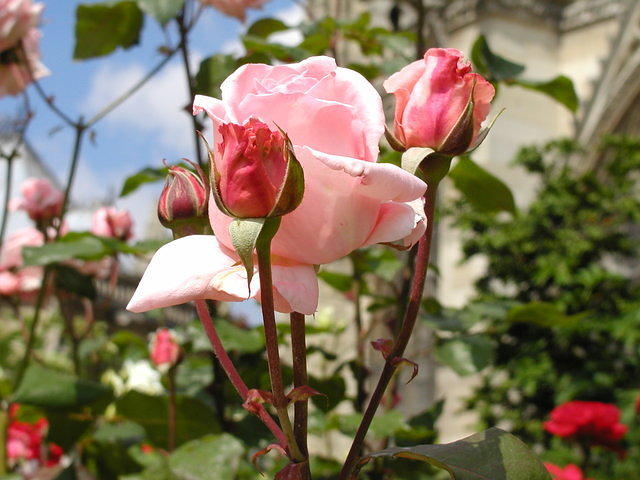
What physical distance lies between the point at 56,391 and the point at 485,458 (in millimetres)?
700

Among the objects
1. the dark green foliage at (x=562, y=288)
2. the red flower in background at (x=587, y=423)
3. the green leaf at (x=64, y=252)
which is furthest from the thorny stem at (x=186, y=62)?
the dark green foliage at (x=562, y=288)

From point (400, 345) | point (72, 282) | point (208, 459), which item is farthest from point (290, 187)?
point (72, 282)

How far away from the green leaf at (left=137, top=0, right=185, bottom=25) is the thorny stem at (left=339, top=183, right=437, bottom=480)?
23.9 inches

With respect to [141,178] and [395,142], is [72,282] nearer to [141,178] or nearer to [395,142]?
[141,178]

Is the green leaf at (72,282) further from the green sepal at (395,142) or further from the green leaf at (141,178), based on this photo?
the green sepal at (395,142)

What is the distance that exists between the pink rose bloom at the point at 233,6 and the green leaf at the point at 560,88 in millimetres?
411

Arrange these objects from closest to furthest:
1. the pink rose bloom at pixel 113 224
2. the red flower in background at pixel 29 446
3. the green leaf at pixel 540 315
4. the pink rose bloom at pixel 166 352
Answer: the pink rose bloom at pixel 166 352 → the green leaf at pixel 540 315 → the pink rose bloom at pixel 113 224 → the red flower in background at pixel 29 446

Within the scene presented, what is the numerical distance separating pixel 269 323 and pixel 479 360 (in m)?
0.67

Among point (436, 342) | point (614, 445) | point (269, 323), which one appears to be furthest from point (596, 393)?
point (269, 323)

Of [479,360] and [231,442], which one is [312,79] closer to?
[231,442]

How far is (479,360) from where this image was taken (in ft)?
3.25

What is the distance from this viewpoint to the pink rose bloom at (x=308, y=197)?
359mm

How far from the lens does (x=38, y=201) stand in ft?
4.42

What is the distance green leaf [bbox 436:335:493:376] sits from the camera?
100 cm
